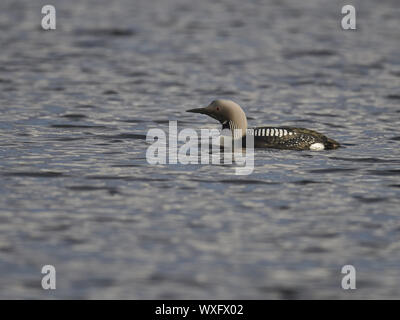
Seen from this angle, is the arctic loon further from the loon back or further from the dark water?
the dark water

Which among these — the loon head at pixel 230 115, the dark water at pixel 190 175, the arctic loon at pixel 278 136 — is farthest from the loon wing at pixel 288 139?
the loon head at pixel 230 115

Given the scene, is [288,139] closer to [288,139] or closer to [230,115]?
[288,139]

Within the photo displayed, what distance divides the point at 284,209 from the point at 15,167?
3.38 meters

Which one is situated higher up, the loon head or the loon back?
the loon head

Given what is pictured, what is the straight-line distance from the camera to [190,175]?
11.2 meters

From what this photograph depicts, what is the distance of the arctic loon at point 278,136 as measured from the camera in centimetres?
1230

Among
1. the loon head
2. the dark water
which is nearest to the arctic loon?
the loon head

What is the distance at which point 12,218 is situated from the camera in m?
9.31

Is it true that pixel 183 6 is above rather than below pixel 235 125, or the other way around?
above

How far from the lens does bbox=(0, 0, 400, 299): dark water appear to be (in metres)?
8.00

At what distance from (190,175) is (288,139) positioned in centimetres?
165
